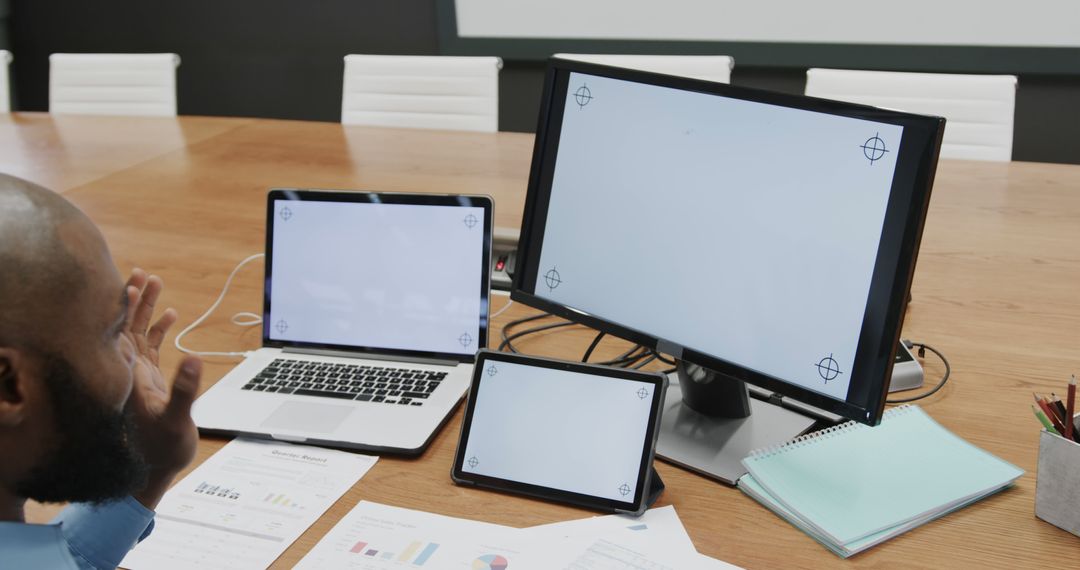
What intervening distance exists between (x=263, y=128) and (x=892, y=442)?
2010mm

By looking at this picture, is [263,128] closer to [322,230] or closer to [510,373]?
[322,230]

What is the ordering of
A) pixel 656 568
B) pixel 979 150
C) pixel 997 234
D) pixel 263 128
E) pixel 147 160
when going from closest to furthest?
1. pixel 656 568
2. pixel 997 234
3. pixel 979 150
4. pixel 147 160
5. pixel 263 128

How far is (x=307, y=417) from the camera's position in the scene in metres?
1.13

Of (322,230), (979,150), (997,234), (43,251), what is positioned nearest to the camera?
(43,251)

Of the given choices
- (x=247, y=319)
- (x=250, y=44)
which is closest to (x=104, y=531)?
(x=247, y=319)

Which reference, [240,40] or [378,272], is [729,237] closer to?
[378,272]

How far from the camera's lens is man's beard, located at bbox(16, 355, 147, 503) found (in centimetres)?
67

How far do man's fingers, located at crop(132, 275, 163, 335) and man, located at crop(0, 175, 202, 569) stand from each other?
4 cm

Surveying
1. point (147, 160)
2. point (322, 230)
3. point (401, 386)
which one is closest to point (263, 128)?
point (147, 160)

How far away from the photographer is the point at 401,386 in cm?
118

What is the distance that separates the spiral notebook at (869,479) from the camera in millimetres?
902

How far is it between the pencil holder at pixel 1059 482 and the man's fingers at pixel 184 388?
787 millimetres

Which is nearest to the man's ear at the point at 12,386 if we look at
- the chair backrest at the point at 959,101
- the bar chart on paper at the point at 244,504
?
the bar chart on paper at the point at 244,504

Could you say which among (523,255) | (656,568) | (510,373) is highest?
(523,255)
